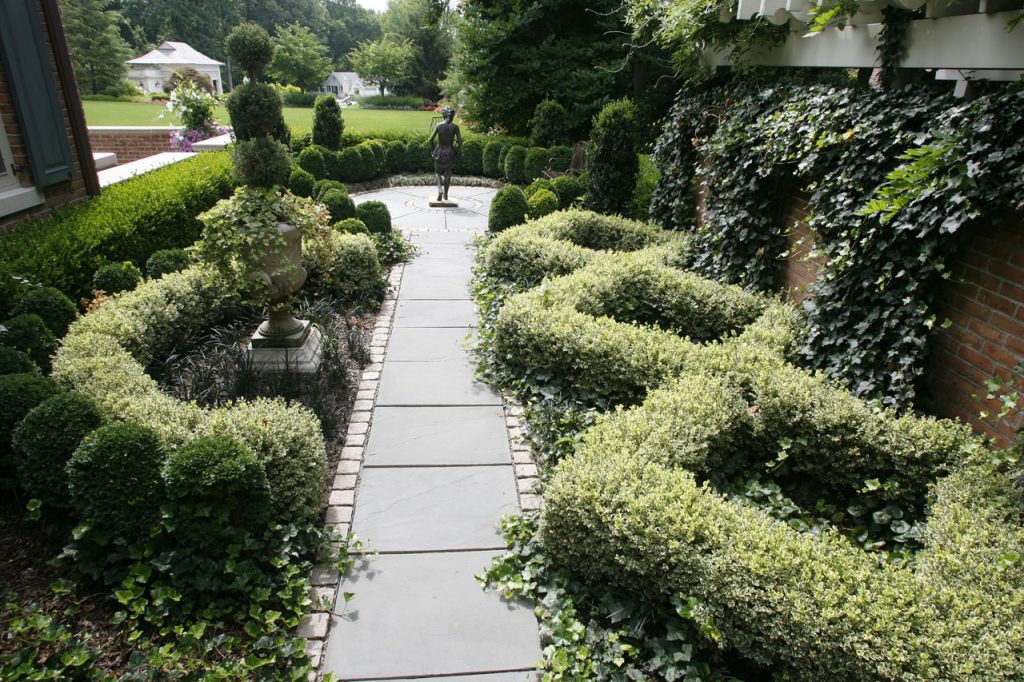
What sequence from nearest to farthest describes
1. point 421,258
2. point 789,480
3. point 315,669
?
point 315,669, point 789,480, point 421,258

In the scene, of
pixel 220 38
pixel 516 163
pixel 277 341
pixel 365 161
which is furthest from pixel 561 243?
pixel 220 38

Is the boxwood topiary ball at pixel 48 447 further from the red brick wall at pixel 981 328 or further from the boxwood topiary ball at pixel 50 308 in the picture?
the red brick wall at pixel 981 328

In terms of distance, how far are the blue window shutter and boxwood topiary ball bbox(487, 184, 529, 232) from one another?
550cm

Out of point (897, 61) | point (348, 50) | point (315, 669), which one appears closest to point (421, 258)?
point (897, 61)

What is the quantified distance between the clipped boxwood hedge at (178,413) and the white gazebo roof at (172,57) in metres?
43.7

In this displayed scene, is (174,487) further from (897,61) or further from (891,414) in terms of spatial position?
(897,61)

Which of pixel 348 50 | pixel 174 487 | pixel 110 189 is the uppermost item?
pixel 348 50

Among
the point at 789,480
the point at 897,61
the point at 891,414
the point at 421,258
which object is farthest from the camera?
the point at 421,258

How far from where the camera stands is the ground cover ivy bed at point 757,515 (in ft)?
7.24

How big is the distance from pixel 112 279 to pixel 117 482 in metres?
2.95

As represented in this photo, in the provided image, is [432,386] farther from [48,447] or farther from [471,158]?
[471,158]

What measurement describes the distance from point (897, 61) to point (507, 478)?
4043 millimetres

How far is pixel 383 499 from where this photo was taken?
3.61m

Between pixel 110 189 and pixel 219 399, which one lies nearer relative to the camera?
pixel 219 399
